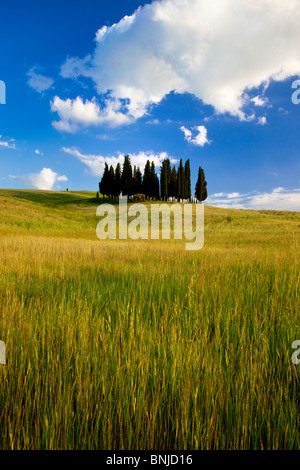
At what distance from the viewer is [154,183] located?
6569cm

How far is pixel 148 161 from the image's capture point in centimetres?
6569

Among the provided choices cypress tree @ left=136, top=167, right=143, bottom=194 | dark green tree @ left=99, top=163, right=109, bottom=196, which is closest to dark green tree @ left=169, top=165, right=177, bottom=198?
cypress tree @ left=136, top=167, right=143, bottom=194

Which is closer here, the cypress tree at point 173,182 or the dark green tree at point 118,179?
the cypress tree at point 173,182

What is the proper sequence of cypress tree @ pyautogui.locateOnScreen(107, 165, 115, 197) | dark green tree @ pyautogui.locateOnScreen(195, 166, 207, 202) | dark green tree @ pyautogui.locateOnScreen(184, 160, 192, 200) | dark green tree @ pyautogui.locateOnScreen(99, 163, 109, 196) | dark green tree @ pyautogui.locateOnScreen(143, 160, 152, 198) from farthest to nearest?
dark green tree @ pyautogui.locateOnScreen(99, 163, 109, 196) < cypress tree @ pyautogui.locateOnScreen(107, 165, 115, 197) < dark green tree @ pyautogui.locateOnScreen(195, 166, 207, 202) < dark green tree @ pyautogui.locateOnScreen(184, 160, 192, 200) < dark green tree @ pyautogui.locateOnScreen(143, 160, 152, 198)

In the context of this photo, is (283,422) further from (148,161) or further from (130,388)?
(148,161)

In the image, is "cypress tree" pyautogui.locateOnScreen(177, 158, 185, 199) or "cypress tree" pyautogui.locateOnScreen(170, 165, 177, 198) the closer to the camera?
"cypress tree" pyautogui.locateOnScreen(177, 158, 185, 199)

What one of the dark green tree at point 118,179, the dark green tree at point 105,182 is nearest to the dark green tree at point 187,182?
the dark green tree at point 118,179

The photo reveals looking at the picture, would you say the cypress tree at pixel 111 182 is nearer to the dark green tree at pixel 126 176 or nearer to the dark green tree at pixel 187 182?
the dark green tree at pixel 126 176

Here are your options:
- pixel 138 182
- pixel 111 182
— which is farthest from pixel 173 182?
pixel 111 182

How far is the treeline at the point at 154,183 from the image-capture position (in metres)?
64.4

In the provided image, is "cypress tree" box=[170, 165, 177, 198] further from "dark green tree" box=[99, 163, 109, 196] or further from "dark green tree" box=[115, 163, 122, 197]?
"dark green tree" box=[99, 163, 109, 196]

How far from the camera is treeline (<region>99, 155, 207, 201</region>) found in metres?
64.4
